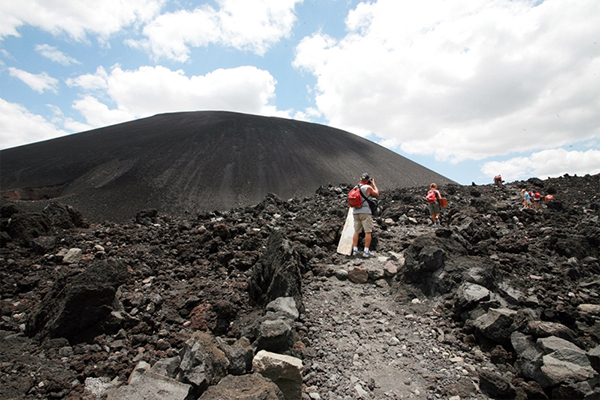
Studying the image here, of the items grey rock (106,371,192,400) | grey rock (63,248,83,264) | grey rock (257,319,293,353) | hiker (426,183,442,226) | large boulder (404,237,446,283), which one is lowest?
grey rock (106,371,192,400)

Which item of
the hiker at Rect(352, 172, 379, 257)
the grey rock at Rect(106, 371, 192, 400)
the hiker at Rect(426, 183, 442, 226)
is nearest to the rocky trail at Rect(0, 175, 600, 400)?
the grey rock at Rect(106, 371, 192, 400)

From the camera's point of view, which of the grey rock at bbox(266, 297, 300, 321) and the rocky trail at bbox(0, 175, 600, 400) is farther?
the grey rock at bbox(266, 297, 300, 321)

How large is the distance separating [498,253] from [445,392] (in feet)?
11.4

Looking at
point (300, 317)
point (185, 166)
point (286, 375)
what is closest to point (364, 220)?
point (300, 317)

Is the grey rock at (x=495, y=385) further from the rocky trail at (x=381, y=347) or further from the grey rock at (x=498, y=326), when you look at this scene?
the grey rock at (x=498, y=326)

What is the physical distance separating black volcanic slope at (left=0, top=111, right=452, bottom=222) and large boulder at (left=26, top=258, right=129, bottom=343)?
765cm

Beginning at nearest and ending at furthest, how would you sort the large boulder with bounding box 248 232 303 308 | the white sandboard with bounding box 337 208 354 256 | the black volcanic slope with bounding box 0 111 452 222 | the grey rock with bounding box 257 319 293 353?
the grey rock with bounding box 257 319 293 353 < the large boulder with bounding box 248 232 303 308 < the white sandboard with bounding box 337 208 354 256 < the black volcanic slope with bounding box 0 111 452 222

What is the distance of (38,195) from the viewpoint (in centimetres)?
1245

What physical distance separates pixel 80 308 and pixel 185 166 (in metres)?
12.0

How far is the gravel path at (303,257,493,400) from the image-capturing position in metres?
2.75

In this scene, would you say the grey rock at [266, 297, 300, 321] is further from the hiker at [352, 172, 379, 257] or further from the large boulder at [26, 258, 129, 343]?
the hiker at [352, 172, 379, 257]

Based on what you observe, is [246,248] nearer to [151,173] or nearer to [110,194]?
[110,194]

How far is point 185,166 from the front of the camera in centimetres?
1465

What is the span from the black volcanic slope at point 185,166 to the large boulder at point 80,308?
25.1ft
